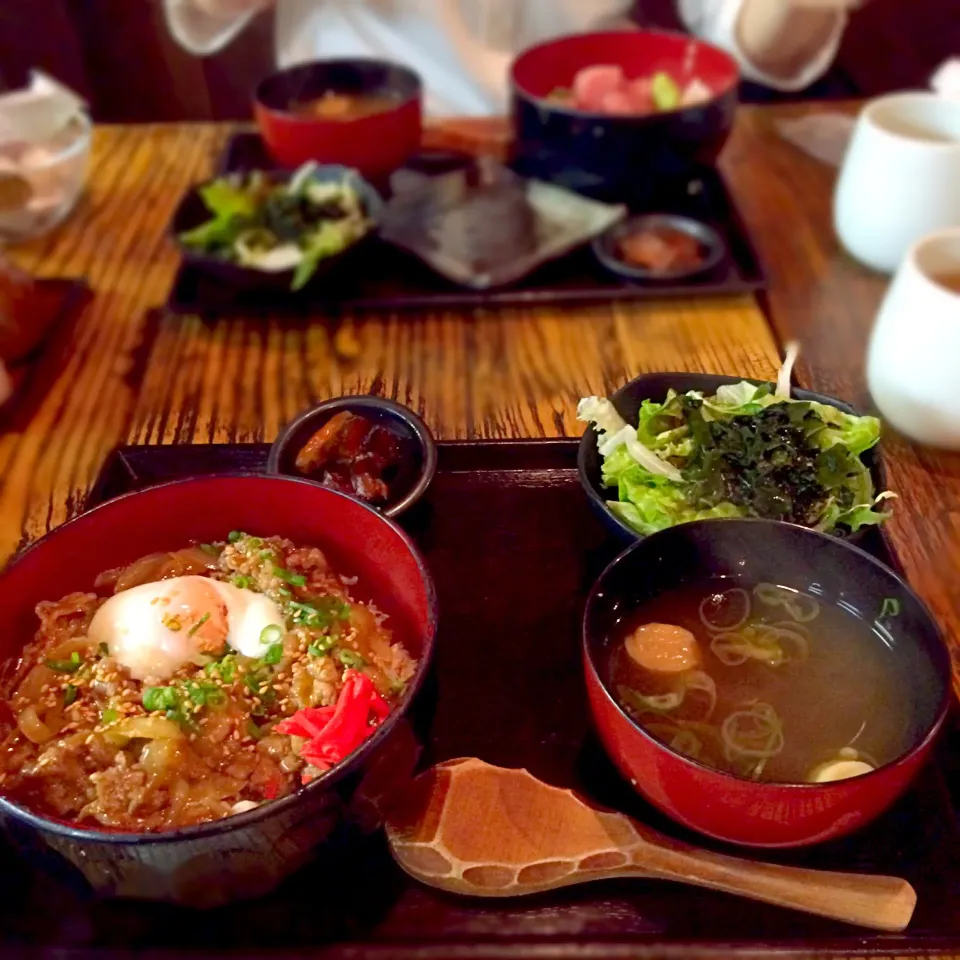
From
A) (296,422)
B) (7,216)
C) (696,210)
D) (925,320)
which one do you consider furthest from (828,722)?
(7,216)

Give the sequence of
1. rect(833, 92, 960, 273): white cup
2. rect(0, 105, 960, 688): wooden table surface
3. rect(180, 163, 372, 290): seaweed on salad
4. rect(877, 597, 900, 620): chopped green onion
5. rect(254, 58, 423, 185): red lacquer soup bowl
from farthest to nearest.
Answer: rect(254, 58, 423, 185): red lacquer soup bowl < rect(180, 163, 372, 290): seaweed on salad < rect(833, 92, 960, 273): white cup < rect(0, 105, 960, 688): wooden table surface < rect(877, 597, 900, 620): chopped green onion

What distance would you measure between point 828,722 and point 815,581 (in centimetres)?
23

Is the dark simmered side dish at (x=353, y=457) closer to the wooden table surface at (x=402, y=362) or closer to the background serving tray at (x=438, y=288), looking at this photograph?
the wooden table surface at (x=402, y=362)

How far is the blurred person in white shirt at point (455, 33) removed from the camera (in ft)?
10.4

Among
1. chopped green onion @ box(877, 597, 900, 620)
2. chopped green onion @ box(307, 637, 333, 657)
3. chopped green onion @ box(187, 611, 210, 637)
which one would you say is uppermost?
chopped green onion @ box(877, 597, 900, 620)

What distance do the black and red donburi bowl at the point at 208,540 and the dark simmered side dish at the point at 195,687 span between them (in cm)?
3

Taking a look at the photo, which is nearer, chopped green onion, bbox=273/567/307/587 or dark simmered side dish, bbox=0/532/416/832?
dark simmered side dish, bbox=0/532/416/832

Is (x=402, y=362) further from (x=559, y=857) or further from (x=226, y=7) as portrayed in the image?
(x=226, y=7)

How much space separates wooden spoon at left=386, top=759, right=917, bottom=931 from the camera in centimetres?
115

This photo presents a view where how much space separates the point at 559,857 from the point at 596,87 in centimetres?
220

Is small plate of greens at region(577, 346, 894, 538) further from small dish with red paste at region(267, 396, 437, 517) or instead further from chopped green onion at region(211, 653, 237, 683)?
chopped green onion at region(211, 653, 237, 683)

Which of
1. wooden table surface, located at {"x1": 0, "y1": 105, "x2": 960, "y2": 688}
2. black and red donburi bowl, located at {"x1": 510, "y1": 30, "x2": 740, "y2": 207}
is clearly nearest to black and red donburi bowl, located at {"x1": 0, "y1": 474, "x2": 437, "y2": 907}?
wooden table surface, located at {"x1": 0, "y1": 105, "x2": 960, "y2": 688}

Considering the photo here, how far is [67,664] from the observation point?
1386mm

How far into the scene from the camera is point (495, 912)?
1.18 m
